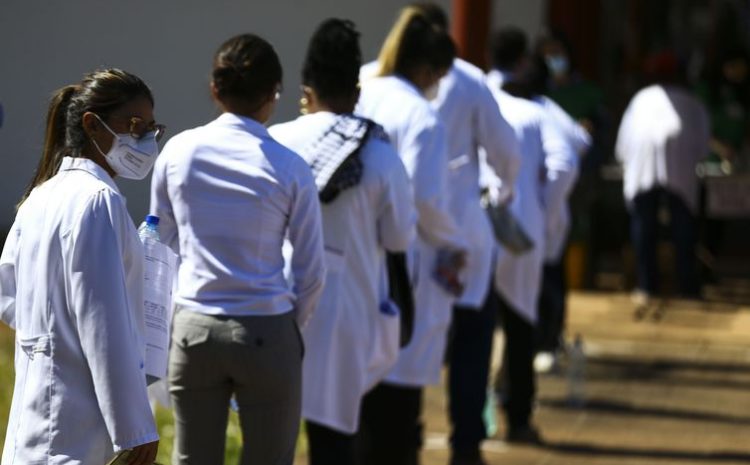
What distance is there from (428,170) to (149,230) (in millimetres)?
2309

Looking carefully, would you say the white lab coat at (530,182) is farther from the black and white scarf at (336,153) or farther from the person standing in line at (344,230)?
the black and white scarf at (336,153)

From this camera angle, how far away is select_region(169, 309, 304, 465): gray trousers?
4805mm

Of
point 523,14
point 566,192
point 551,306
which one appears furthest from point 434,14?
point 523,14

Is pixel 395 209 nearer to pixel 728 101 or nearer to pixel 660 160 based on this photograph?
pixel 660 160

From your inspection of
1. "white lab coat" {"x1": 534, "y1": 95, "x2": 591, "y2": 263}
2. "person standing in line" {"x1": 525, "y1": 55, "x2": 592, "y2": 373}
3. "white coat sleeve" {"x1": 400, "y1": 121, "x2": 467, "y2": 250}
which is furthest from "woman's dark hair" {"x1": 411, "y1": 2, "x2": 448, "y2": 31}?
"white lab coat" {"x1": 534, "y1": 95, "x2": 591, "y2": 263}

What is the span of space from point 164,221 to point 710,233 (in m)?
9.69

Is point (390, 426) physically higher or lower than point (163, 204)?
lower

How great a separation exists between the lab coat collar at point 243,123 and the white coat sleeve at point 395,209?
93cm

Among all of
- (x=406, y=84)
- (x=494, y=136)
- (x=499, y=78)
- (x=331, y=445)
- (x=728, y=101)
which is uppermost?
(x=406, y=84)

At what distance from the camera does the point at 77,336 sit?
3.76m

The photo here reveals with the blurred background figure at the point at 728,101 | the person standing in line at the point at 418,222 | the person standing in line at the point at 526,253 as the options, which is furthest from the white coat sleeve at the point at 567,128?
the blurred background figure at the point at 728,101

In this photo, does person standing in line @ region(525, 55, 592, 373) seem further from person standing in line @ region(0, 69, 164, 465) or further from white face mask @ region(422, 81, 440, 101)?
person standing in line @ region(0, 69, 164, 465)

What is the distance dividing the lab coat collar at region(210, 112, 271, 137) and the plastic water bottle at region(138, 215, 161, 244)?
1.87ft

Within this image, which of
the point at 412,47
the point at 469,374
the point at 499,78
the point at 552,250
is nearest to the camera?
the point at 412,47
